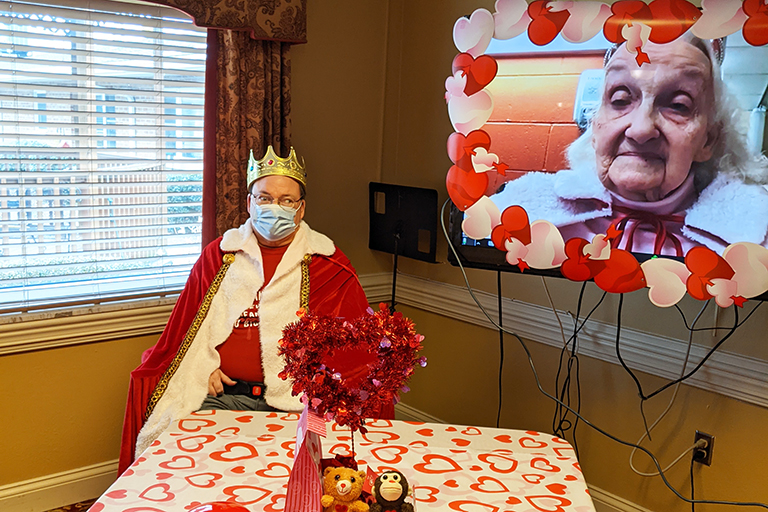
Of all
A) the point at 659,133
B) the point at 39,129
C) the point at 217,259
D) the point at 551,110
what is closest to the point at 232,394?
the point at 217,259

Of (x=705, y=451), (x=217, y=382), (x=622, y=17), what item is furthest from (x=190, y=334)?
(x=705, y=451)

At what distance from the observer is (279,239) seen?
2271 mm

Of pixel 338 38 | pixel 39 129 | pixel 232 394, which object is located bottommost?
pixel 232 394

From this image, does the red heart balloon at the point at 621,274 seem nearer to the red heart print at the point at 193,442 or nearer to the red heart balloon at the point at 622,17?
the red heart balloon at the point at 622,17

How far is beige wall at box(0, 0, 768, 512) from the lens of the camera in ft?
7.56

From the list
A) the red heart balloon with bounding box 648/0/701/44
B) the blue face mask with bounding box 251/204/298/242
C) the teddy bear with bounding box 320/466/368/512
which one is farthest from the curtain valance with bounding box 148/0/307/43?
the teddy bear with bounding box 320/466/368/512

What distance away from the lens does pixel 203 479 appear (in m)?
1.44

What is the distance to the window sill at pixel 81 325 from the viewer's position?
2.41 metres

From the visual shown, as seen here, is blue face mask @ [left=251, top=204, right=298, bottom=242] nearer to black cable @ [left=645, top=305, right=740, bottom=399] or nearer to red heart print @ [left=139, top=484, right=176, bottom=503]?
red heart print @ [left=139, top=484, right=176, bottom=503]

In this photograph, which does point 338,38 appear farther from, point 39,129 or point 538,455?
point 538,455

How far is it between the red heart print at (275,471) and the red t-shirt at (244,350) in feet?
A: 2.36

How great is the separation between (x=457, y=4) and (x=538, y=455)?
2092mm

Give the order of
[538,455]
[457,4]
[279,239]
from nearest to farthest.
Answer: [538,455] → [279,239] → [457,4]

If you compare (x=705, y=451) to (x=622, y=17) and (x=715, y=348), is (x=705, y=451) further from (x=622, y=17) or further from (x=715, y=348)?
(x=622, y=17)
